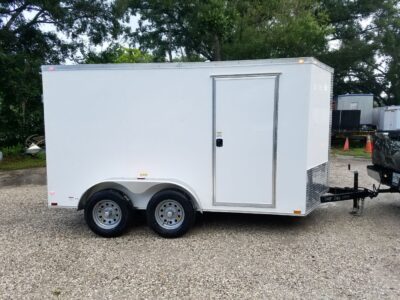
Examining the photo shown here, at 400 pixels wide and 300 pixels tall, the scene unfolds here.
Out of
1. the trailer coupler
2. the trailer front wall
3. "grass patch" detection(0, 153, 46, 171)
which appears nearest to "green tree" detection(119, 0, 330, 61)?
"grass patch" detection(0, 153, 46, 171)

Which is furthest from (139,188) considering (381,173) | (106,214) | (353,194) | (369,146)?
(369,146)

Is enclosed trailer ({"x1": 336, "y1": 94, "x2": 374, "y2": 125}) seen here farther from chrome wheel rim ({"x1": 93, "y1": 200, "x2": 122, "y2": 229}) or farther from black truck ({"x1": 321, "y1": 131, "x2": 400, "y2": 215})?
chrome wheel rim ({"x1": 93, "y1": 200, "x2": 122, "y2": 229})

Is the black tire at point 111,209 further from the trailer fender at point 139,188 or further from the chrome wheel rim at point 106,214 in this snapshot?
the trailer fender at point 139,188

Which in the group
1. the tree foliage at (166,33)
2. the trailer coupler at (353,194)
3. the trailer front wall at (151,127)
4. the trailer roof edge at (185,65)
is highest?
the tree foliage at (166,33)

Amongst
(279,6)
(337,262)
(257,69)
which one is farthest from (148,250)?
(279,6)

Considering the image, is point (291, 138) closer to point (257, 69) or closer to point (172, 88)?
point (257, 69)

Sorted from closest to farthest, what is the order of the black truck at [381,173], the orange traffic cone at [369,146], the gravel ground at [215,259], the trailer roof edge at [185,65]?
the gravel ground at [215,259] → the trailer roof edge at [185,65] → the black truck at [381,173] → the orange traffic cone at [369,146]

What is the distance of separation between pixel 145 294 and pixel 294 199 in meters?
2.48

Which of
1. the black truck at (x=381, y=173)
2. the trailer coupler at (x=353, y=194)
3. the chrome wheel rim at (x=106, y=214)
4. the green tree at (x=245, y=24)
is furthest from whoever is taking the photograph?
the green tree at (x=245, y=24)

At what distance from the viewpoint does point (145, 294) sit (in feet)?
13.1

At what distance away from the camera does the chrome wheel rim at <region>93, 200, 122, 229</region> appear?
Result: 5.77 m

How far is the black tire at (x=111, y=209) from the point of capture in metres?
5.70

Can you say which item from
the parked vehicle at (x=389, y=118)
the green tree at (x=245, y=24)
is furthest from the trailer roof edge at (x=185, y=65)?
the parked vehicle at (x=389, y=118)

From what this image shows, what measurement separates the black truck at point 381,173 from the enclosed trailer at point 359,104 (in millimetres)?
15478
